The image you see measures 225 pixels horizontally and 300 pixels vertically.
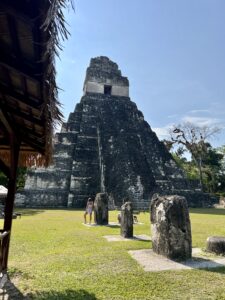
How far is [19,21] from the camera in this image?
258cm

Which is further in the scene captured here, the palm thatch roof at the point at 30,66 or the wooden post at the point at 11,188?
the wooden post at the point at 11,188

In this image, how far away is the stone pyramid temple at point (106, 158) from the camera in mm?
21344

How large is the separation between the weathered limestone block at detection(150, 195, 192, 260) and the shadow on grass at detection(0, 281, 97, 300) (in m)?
2.56

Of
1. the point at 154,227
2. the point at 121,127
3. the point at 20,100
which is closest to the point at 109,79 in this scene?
the point at 121,127

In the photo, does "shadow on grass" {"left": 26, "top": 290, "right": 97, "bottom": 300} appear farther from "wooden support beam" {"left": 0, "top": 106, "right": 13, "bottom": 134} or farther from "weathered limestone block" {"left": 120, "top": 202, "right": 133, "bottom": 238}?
"weathered limestone block" {"left": 120, "top": 202, "right": 133, "bottom": 238}

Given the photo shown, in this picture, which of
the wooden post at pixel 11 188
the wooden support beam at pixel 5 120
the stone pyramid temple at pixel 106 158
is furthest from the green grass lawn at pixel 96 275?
the stone pyramid temple at pixel 106 158

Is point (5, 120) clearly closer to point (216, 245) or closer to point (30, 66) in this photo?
point (30, 66)

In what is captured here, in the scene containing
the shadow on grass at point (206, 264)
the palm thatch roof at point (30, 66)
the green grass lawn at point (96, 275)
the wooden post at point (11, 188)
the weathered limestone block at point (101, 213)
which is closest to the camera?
the palm thatch roof at point (30, 66)

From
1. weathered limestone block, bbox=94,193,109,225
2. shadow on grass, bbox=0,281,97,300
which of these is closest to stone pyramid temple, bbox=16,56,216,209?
weathered limestone block, bbox=94,193,109,225

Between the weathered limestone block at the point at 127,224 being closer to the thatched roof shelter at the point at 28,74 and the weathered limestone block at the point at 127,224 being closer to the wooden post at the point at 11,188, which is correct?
the thatched roof shelter at the point at 28,74

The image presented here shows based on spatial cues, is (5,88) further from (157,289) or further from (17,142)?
(157,289)

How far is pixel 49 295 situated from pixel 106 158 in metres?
20.2

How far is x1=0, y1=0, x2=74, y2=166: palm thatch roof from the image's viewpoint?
98.8 inches

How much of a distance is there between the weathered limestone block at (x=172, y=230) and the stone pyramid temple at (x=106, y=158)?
39.3 feet
